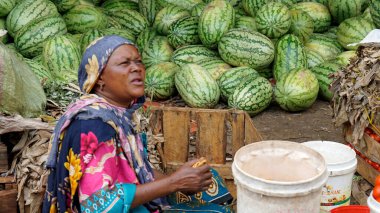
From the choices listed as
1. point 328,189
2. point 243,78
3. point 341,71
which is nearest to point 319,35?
point 243,78

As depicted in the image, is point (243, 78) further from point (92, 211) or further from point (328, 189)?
point (92, 211)

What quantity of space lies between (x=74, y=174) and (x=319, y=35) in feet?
15.0

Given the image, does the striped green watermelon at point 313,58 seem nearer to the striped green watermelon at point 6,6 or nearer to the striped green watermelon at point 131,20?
the striped green watermelon at point 131,20

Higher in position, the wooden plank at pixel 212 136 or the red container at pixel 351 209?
the red container at pixel 351 209

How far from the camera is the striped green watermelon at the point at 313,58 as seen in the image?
609cm

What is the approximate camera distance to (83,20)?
6344 mm

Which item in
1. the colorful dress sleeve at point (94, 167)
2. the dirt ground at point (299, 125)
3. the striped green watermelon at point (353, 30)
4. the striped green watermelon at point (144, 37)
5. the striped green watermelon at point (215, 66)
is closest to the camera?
the colorful dress sleeve at point (94, 167)

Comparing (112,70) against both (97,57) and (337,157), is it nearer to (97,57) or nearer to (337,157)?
(97,57)

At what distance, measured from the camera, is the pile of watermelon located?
5.54 metres

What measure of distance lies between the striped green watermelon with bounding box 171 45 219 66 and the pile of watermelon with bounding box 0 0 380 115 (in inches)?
0.4

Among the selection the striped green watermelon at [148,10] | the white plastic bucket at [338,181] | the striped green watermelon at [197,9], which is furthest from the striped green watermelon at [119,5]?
the white plastic bucket at [338,181]

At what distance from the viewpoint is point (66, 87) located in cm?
417

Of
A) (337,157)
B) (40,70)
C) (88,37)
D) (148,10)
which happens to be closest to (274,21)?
(148,10)

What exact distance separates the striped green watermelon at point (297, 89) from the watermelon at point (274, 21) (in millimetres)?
627
